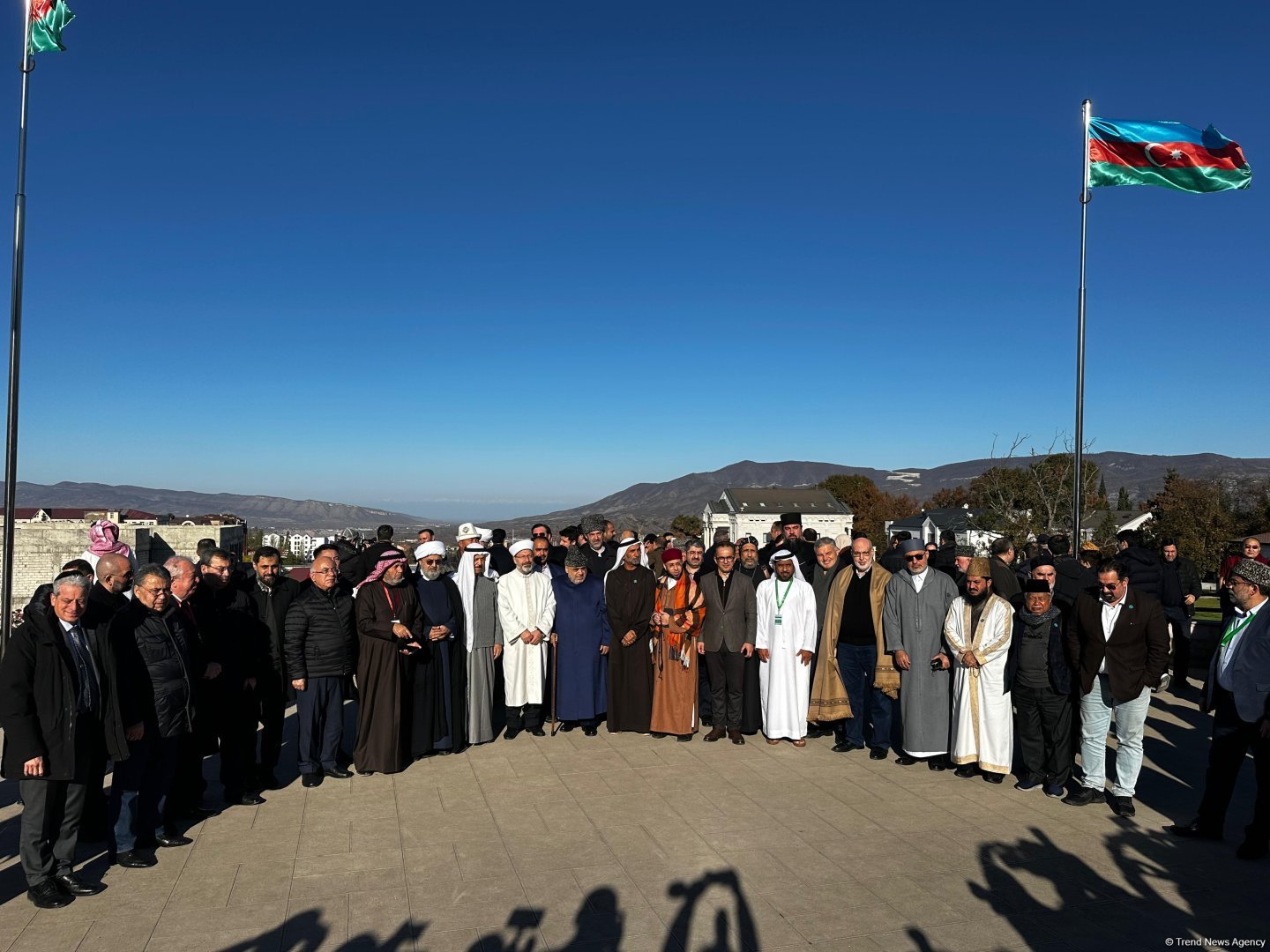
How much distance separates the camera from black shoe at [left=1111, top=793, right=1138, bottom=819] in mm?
5680

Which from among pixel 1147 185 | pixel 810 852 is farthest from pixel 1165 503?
pixel 810 852

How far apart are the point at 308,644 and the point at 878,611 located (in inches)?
181

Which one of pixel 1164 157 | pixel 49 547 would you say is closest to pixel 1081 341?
pixel 1164 157

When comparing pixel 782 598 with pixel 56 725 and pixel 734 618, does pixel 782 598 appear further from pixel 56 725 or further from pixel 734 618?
pixel 56 725

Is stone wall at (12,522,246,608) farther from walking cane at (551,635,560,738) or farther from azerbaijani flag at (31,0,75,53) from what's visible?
walking cane at (551,635,560,738)

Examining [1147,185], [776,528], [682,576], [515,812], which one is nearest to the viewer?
[515,812]

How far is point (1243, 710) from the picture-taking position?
5055mm

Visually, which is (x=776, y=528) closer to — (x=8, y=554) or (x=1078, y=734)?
(x=1078, y=734)

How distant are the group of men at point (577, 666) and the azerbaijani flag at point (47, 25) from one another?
6.88 meters

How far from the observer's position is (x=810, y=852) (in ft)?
16.2

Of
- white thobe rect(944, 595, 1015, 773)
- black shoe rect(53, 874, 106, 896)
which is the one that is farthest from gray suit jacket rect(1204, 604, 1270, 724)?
black shoe rect(53, 874, 106, 896)

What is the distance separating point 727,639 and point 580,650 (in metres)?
1.34

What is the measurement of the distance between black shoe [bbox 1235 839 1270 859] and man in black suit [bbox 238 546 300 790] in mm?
6279

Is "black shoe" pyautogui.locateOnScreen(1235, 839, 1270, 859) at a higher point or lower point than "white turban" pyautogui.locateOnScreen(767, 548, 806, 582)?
lower
